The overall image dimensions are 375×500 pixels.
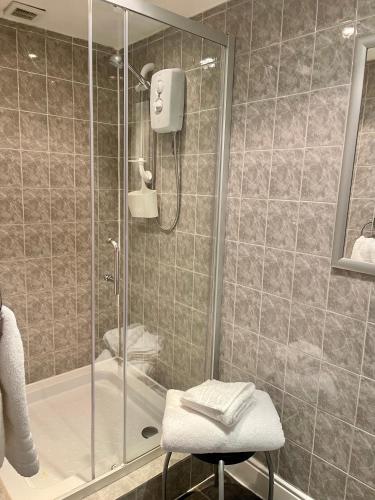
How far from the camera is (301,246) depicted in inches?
59.3

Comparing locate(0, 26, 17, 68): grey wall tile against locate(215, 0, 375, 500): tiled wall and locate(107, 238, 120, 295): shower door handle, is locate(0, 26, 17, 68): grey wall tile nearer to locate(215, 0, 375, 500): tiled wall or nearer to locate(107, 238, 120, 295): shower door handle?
locate(215, 0, 375, 500): tiled wall

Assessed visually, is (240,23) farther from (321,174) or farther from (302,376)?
(302,376)

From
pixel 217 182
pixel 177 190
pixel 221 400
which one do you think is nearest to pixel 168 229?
pixel 177 190

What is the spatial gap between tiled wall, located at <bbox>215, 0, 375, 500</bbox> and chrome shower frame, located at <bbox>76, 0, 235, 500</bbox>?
56mm

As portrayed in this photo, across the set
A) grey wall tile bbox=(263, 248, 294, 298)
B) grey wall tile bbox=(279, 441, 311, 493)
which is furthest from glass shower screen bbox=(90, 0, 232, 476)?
grey wall tile bbox=(279, 441, 311, 493)

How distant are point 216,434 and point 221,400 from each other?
0.12m

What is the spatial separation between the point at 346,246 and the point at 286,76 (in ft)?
2.47

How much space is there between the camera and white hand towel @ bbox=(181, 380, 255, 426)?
1.33 m

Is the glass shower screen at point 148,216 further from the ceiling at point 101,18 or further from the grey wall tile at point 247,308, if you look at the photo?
the grey wall tile at point 247,308

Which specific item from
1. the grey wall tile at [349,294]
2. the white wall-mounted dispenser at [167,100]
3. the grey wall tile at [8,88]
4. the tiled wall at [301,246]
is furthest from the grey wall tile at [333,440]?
the grey wall tile at [8,88]

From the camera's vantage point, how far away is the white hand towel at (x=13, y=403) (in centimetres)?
Result: 87

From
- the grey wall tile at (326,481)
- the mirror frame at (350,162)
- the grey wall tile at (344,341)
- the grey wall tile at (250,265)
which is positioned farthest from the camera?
the grey wall tile at (250,265)

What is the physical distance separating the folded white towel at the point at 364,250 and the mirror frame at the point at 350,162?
19 millimetres

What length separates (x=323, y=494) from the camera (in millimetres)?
1521
